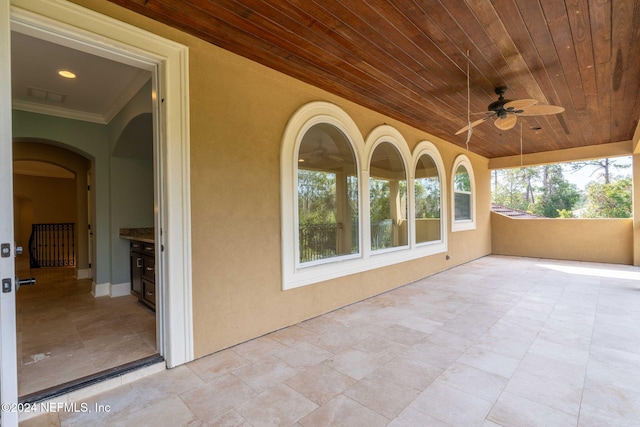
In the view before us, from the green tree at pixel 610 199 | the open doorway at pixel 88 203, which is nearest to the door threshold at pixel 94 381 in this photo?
the open doorway at pixel 88 203

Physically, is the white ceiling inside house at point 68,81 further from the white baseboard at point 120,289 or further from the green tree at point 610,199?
the green tree at point 610,199

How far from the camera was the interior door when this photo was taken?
4.88 ft

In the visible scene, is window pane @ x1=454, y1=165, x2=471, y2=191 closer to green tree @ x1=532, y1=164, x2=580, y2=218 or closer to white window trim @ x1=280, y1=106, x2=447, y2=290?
white window trim @ x1=280, y1=106, x2=447, y2=290

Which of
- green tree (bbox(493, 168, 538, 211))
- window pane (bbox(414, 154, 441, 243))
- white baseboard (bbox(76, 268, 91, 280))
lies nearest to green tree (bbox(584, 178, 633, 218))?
green tree (bbox(493, 168, 538, 211))

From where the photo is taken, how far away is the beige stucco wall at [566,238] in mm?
6516

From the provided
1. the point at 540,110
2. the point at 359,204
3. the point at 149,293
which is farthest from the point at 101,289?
the point at 540,110

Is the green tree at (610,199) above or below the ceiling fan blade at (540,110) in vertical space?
below

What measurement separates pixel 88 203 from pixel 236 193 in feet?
12.2

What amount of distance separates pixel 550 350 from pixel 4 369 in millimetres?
3783

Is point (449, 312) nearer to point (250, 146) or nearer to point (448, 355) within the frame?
point (448, 355)

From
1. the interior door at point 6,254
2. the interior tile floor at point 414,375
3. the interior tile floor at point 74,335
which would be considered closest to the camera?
the interior door at point 6,254

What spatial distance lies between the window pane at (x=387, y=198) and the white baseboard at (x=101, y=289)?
13.0 feet

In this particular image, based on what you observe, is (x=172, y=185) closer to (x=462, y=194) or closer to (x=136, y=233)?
(x=136, y=233)

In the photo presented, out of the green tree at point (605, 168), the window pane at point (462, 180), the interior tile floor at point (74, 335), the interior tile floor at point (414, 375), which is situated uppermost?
the green tree at point (605, 168)
